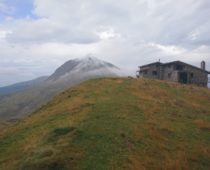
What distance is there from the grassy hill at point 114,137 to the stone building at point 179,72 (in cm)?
3228

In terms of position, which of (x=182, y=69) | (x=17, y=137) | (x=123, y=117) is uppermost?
(x=182, y=69)

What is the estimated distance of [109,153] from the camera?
2588 cm

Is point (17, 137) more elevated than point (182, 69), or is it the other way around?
point (182, 69)

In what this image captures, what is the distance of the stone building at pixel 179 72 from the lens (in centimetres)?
8000

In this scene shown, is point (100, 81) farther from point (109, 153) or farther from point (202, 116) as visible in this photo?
point (109, 153)

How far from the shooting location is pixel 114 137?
94.8 ft

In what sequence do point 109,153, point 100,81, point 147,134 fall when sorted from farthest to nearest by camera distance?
point 100,81, point 147,134, point 109,153

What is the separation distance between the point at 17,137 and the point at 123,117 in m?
12.7

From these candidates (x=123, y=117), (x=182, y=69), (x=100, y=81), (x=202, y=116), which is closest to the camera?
(x=123, y=117)

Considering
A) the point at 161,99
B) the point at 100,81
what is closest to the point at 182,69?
the point at 100,81

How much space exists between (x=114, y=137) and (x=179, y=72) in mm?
54293

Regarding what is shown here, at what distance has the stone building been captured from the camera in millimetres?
80000

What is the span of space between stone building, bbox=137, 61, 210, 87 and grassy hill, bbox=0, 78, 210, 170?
32.3 m

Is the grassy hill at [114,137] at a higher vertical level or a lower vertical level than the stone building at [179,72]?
lower
